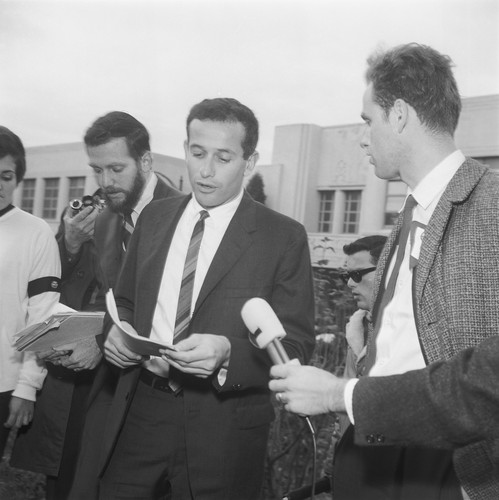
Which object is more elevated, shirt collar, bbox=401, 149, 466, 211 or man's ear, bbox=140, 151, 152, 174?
man's ear, bbox=140, 151, 152, 174

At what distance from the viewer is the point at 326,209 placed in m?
22.0

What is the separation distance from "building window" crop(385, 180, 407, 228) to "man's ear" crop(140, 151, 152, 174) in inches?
634

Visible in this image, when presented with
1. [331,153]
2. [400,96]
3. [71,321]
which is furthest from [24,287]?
[331,153]

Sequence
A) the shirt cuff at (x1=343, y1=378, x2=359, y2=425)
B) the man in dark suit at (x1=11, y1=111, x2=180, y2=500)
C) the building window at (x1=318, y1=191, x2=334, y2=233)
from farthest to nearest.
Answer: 1. the building window at (x1=318, y1=191, x2=334, y2=233)
2. the man in dark suit at (x1=11, y1=111, x2=180, y2=500)
3. the shirt cuff at (x1=343, y1=378, x2=359, y2=425)

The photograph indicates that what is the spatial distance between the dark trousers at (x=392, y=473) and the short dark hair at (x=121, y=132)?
167 cm

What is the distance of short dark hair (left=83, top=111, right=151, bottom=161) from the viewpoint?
3045 millimetres

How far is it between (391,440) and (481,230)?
53 cm

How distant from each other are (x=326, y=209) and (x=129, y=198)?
1930cm

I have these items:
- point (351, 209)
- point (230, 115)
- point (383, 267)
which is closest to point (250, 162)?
point (230, 115)

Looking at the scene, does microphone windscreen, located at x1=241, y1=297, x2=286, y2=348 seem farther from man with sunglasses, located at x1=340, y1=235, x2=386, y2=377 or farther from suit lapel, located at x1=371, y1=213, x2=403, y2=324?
man with sunglasses, located at x1=340, y1=235, x2=386, y2=377

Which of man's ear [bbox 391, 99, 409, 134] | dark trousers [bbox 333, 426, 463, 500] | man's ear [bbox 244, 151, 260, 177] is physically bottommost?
dark trousers [bbox 333, 426, 463, 500]

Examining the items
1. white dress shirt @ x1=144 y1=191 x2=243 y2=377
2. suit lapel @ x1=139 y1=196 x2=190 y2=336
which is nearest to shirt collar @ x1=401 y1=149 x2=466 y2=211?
white dress shirt @ x1=144 y1=191 x2=243 y2=377

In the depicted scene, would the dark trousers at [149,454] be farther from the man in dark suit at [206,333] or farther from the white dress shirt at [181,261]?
the white dress shirt at [181,261]

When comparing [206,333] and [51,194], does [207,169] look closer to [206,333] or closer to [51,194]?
[206,333]
